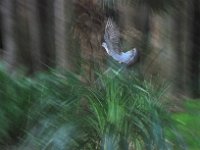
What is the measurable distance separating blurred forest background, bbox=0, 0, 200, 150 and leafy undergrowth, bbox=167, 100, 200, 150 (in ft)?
0.10

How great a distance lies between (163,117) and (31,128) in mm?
658

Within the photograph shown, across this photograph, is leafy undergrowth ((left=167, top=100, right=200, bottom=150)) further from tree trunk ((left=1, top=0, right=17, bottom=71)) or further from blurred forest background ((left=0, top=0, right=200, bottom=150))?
tree trunk ((left=1, top=0, right=17, bottom=71))

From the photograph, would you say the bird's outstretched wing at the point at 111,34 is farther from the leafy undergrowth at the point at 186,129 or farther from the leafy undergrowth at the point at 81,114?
the leafy undergrowth at the point at 81,114

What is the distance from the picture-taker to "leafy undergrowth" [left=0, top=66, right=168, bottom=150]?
2.77 metres

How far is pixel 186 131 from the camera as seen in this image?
3.12m

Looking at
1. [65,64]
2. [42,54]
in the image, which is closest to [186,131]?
[65,64]

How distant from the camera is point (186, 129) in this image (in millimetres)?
3133

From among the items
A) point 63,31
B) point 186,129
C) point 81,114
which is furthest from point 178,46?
point 81,114

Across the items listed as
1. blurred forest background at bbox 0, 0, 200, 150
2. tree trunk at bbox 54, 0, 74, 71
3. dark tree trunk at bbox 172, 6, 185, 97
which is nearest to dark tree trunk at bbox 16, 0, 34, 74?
blurred forest background at bbox 0, 0, 200, 150

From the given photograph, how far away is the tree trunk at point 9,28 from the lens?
4.39 m

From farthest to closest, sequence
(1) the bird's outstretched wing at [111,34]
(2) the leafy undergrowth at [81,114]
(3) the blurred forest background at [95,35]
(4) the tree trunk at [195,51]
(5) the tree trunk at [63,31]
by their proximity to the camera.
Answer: (4) the tree trunk at [195,51] → (1) the bird's outstretched wing at [111,34] → (3) the blurred forest background at [95,35] → (5) the tree trunk at [63,31] → (2) the leafy undergrowth at [81,114]

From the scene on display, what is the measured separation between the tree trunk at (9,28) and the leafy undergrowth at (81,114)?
1407 mm

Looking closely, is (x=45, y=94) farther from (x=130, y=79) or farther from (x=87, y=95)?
(x=130, y=79)

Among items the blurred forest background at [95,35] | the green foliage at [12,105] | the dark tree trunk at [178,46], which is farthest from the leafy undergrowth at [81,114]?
the dark tree trunk at [178,46]
